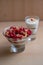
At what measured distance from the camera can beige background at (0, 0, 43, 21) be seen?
1.35 metres

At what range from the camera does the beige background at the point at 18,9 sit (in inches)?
53.0

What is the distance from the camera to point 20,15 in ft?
4.55

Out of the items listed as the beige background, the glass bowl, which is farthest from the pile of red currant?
the beige background

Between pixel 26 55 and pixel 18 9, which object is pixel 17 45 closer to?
pixel 26 55

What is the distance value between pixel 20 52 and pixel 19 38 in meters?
0.11

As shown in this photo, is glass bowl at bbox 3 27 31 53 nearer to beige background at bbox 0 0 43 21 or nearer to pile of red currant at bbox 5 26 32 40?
pile of red currant at bbox 5 26 32 40

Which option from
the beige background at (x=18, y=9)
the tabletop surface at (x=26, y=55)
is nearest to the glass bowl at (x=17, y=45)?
the tabletop surface at (x=26, y=55)

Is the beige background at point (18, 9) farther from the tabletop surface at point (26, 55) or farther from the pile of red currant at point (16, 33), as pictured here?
the pile of red currant at point (16, 33)

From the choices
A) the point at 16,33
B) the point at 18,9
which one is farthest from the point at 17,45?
the point at 18,9

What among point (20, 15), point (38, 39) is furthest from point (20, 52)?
point (20, 15)

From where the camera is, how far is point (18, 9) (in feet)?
4.50

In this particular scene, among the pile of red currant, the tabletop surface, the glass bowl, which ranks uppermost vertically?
the pile of red currant

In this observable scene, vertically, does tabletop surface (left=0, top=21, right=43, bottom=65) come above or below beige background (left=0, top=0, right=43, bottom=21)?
below

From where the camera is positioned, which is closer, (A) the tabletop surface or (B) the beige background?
(A) the tabletop surface
